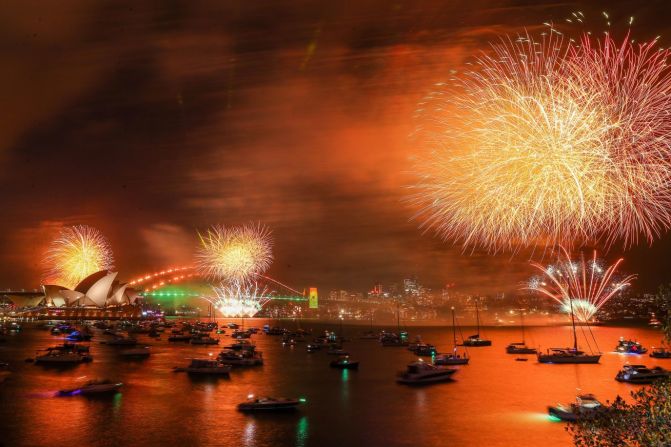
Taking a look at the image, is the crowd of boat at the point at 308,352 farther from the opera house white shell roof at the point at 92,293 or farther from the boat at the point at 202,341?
the opera house white shell roof at the point at 92,293

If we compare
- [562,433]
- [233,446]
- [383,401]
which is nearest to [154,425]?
[233,446]

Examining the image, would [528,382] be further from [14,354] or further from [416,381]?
[14,354]

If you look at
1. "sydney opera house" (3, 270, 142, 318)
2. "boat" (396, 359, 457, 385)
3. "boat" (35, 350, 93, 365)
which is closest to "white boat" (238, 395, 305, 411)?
"boat" (396, 359, 457, 385)

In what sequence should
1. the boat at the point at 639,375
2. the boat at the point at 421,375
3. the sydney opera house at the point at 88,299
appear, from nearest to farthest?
the boat at the point at 421,375
the boat at the point at 639,375
the sydney opera house at the point at 88,299

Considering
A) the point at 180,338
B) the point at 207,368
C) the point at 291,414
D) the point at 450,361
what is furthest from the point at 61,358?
the point at 450,361

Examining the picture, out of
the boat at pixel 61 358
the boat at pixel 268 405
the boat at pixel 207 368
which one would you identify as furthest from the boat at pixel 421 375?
the boat at pixel 61 358

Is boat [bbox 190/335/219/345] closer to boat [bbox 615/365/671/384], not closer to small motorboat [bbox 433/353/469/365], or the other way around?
small motorboat [bbox 433/353/469/365]

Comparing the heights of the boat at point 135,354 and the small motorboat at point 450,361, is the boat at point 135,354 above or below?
above
